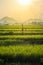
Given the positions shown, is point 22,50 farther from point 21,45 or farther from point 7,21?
point 7,21

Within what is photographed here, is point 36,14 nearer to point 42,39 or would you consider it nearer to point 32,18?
point 32,18

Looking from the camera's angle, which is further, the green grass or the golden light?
the golden light

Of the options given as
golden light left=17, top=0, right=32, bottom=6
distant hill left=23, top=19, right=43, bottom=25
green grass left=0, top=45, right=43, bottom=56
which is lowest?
green grass left=0, top=45, right=43, bottom=56

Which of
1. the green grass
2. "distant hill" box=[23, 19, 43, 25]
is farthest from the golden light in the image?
the green grass

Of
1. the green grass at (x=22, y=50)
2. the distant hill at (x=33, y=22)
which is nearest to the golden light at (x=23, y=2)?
the distant hill at (x=33, y=22)

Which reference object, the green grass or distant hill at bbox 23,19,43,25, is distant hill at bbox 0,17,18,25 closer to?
distant hill at bbox 23,19,43,25

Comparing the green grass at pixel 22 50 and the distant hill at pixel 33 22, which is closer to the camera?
the green grass at pixel 22 50

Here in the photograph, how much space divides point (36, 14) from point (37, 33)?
0.31 meters

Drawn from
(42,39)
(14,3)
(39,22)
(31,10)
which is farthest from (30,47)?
(14,3)

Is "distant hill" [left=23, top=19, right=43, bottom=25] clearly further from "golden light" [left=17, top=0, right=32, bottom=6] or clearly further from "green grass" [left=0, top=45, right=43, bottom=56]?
"green grass" [left=0, top=45, right=43, bottom=56]

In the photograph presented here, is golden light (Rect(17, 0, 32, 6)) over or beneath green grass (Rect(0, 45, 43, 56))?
over

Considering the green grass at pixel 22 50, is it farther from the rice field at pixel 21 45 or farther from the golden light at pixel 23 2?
the golden light at pixel 23 2

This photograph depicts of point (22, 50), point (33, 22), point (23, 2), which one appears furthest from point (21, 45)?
point (23, 2)

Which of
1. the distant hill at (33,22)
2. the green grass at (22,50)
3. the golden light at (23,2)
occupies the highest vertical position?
the golden light at (23,2)
